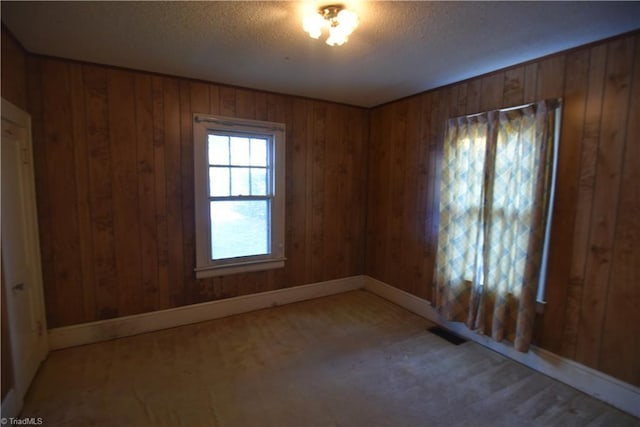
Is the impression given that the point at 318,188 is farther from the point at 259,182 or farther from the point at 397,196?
the point at 397,196

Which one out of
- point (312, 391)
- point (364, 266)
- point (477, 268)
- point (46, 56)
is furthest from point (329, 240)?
point (46, 56)

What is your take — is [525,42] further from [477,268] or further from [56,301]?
[56,301]

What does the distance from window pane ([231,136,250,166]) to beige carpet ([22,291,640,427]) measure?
1.79 meters

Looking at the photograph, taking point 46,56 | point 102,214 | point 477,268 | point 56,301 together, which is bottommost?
point 56,301

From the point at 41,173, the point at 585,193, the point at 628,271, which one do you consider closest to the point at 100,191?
the point at 41,173

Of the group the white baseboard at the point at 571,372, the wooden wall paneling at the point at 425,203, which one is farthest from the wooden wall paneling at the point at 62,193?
the white baseboard at the point at 571,372

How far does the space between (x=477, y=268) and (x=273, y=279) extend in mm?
2255

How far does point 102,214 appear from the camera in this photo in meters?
2.81

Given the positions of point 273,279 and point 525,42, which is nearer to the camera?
point 525,42

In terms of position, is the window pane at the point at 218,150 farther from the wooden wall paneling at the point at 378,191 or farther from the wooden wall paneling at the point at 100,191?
the wooden wall paneling at the point at 378,191

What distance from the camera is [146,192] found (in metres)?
2.97

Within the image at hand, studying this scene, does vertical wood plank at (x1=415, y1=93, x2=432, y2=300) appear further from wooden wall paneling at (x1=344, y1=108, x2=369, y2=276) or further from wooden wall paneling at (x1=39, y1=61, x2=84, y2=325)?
wooden wall paneling at (x1=39, y1=61, x2=84, y2=325)

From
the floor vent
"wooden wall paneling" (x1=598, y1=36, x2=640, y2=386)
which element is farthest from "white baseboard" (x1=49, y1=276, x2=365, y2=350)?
"wooden wall paneling" (x1=598, y1=36, x2=640, y2=386)

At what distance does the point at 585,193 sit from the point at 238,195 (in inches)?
122
